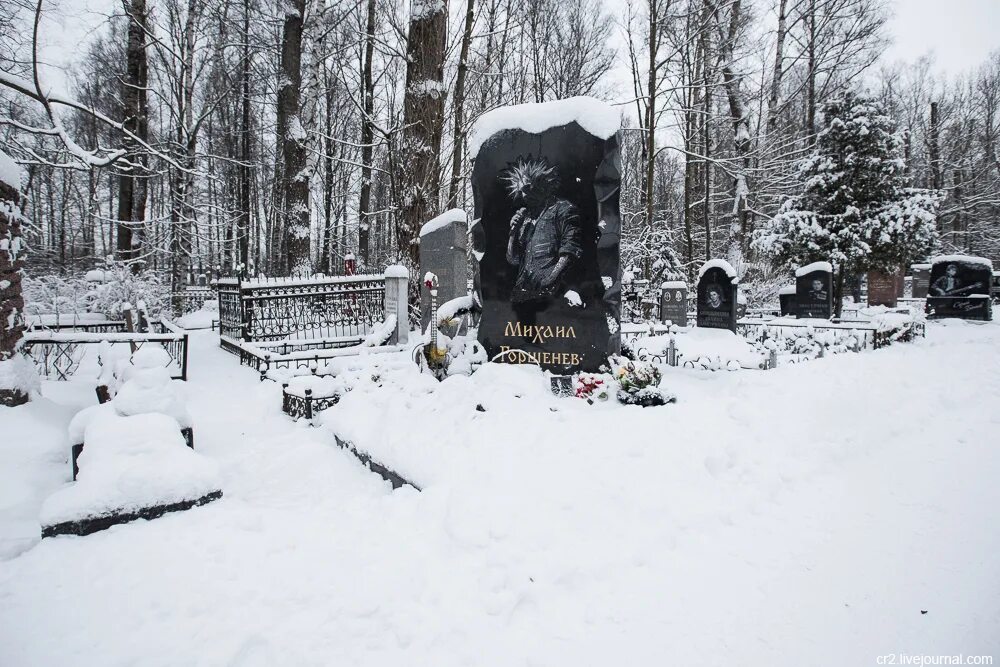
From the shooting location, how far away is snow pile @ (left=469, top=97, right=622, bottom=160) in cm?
598

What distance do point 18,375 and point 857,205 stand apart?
828 inches

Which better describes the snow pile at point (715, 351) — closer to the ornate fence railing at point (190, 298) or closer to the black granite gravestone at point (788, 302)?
the black granite gravestone at point (788, 302)

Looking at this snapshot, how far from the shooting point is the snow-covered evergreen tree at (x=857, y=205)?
52.1ft

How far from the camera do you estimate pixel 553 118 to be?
20.2 ft

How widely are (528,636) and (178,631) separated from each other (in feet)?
5.86

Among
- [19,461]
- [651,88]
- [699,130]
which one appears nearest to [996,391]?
[19,461]

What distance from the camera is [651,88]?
663 inches

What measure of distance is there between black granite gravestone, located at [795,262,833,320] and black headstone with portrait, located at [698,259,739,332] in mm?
4898

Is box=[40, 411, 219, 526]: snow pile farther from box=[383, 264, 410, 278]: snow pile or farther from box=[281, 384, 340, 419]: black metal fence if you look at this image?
box=[383, 264, 410, 278]: snow pile

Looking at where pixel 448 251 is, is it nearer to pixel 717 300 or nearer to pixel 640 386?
pixel 717 300

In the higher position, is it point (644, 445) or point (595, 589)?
point (644, 445)

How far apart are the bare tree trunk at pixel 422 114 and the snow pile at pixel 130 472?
25.6 feet

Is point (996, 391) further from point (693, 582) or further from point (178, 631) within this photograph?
point (178, 631)

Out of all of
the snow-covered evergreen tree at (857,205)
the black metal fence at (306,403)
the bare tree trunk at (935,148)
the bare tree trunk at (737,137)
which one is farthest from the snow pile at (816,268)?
the bare tree trunk at (935,148)
